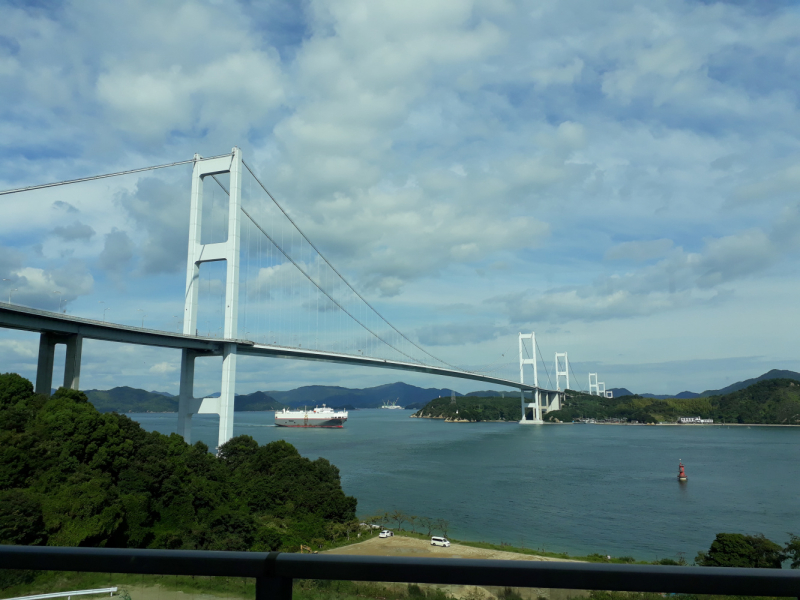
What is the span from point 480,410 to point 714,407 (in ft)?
86.4

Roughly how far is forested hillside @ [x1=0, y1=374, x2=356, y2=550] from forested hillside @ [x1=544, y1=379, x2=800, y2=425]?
49.1 meters

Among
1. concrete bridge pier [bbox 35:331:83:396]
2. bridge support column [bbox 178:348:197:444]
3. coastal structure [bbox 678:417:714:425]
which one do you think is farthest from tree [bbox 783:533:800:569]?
coastal structure [bbox 678:417:714:425]

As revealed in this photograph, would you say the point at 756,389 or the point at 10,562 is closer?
the point at 10,562

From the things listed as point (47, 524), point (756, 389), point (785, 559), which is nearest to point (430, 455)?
point (785, 559)

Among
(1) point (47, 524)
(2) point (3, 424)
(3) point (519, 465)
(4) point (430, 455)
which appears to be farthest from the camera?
(4) point (430, 455)

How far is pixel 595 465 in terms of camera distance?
25781 mm

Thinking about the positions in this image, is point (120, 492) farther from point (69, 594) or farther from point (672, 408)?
point (672, 408)

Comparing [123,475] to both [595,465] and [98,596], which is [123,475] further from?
[595,465]

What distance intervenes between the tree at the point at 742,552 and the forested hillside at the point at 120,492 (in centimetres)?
751

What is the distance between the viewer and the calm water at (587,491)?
1386 cm

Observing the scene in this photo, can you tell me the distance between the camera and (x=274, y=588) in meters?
0.81

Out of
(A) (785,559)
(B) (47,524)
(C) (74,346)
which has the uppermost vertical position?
(C) (74,346)

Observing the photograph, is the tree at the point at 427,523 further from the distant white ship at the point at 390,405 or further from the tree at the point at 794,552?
the distant white ship at the point at 390,405

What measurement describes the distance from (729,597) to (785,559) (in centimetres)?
1311
